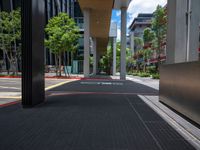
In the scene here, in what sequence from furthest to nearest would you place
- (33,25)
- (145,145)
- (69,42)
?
1. (69,42)
2. (33,25)
3. (145,145)

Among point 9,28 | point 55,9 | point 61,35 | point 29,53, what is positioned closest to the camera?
point 29,53

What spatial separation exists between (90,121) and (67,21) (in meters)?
22.5

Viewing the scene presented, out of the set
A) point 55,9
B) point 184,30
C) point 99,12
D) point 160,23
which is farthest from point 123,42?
point 55,9

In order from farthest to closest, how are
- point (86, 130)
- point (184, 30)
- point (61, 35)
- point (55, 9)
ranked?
point (55, 9)
point (61, 35)
point (184, 30)
point (86, 130)

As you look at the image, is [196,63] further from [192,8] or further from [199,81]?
[192,8]

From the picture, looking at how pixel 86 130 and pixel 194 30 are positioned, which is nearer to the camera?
pixel 86 130

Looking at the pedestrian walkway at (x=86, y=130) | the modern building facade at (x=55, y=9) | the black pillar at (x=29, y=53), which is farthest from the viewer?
the modern building facade at (x=55, y=9)

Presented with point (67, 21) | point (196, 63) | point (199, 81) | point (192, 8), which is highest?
point (67, 21)

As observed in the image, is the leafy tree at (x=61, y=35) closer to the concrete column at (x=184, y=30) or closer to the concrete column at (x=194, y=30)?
the concrete column at (x=184, y=30)

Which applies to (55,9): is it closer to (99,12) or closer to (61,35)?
(99,12)

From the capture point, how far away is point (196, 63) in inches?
219

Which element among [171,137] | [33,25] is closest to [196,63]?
[171,137]

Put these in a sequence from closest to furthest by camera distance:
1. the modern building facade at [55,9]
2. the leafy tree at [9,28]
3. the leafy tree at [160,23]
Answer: the leafy tree at [9,28] → the modern building facade at [55,9] → the leafy tree at [160,23]

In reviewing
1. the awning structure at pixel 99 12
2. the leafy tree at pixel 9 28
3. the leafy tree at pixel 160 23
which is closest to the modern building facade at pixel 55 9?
the leafy tree at pixel 9 28
